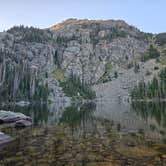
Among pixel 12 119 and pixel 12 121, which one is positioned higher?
pixel 12 119

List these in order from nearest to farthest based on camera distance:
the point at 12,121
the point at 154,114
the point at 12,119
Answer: the point at 12,121
the point at 12,119
the point at 154,114

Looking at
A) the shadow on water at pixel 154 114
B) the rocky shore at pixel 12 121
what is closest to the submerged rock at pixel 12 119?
the rocky shore at pixel 12 121

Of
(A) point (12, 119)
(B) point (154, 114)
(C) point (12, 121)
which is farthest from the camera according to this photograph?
(B) point (154, 114)

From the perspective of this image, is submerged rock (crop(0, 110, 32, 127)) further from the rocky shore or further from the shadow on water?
the shadow on water

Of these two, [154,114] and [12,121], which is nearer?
[12,121]

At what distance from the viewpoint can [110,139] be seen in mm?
32281

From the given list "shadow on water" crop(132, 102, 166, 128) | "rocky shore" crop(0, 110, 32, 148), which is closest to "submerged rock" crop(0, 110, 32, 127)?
"rocky shore" crop(0, 110, 32, 148)

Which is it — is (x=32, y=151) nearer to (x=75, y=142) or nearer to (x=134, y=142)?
(x=75, y=142)

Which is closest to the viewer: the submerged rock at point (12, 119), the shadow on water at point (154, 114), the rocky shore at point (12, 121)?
the rocky shore at point (12, 121)

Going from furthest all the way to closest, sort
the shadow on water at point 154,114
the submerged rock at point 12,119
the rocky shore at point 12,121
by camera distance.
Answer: the shadow on water at point 154,114
the submerged rock at point 12,119
the rocky shore at point 12,121

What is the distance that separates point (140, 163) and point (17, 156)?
10541mm

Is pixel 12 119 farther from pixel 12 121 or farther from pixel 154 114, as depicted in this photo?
pixel 154 114

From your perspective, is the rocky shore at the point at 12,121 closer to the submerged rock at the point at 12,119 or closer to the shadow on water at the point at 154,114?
the submerged rock at the point at 12,119

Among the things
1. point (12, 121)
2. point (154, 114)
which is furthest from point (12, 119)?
point (154, 114)
